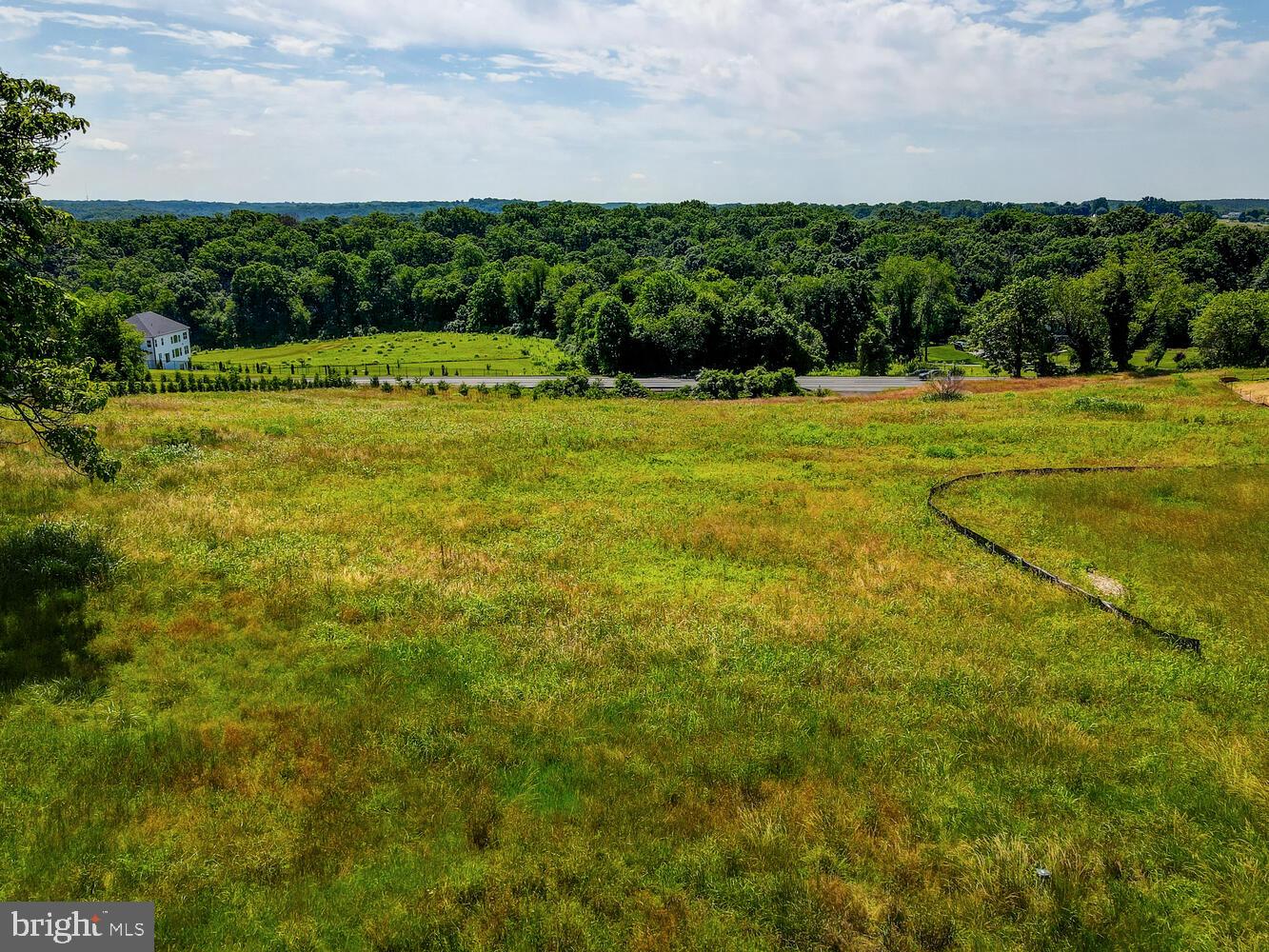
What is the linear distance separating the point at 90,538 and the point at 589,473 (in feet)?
55.8

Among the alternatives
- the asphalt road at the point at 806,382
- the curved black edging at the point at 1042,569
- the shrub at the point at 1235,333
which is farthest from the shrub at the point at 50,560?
the shrub at the point at 1235,333

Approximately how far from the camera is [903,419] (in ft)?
139

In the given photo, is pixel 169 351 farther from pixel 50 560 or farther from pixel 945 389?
pixel 945 389

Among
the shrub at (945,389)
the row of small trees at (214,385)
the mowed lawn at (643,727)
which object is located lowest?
the mowed lawn at (643,727)

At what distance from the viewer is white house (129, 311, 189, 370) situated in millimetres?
98000

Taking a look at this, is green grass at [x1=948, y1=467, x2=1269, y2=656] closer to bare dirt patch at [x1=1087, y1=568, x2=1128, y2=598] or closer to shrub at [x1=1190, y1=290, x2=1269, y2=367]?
bare dirt patch at [x1=1087, y1=568, x2=1128, y2=598]

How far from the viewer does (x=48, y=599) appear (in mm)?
15383

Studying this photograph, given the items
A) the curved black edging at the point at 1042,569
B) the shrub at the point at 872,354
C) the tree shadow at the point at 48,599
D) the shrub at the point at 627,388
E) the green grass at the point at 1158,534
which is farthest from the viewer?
the shrub at the point at 872,354

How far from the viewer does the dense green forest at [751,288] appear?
68.6 meters

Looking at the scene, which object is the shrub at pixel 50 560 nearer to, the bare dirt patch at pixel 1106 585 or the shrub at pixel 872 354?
the bare dirt patch at pixel 1106 585

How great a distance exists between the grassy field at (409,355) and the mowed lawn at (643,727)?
255 ft

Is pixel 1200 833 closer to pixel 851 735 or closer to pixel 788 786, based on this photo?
pixel 851 735

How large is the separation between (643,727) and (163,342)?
114 metres

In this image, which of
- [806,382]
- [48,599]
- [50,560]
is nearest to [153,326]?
[806,382]
